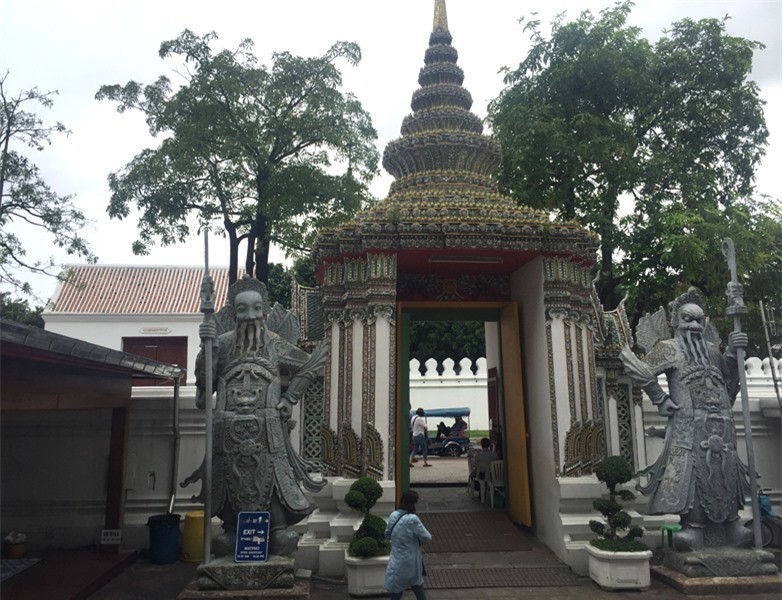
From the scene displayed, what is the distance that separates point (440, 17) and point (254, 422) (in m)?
9.32

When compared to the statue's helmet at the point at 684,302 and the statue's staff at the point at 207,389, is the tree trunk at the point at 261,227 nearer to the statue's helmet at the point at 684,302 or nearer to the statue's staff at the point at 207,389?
the statue's staff at the point at 207,389

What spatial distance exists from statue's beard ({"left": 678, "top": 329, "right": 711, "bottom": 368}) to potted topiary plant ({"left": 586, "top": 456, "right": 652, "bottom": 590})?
163cm

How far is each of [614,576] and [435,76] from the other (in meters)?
9.10

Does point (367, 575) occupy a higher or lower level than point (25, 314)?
lower

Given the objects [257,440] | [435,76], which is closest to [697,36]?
[435,76]

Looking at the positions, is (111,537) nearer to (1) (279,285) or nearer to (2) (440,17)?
(2) (440,17)

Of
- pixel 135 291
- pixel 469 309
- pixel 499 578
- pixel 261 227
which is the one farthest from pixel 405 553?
pixel 135 291

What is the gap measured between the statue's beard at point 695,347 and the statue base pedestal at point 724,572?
7.57 feet

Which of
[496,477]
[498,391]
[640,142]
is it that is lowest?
[496,477]

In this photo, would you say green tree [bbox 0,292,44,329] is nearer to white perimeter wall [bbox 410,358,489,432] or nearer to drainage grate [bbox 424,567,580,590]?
white perimeter wall [bbox 410,358,489,432]

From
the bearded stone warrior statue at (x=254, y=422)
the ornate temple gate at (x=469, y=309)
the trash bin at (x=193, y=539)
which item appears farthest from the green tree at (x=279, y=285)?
the bearded stone warrior statue at (x=254, y=422)

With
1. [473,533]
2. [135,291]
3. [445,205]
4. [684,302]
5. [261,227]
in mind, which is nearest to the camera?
[684,302]

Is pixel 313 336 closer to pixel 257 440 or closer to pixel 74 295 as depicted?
pixel 257 440

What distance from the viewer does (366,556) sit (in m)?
7.23
